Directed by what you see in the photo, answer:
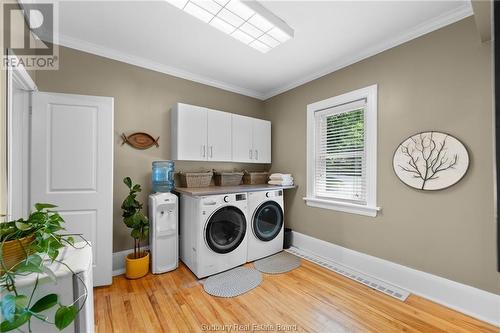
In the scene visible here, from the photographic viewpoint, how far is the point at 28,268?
0.67 m

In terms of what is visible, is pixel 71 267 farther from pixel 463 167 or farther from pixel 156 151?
pixel 463 167

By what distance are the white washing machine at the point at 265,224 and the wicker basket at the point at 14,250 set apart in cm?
217

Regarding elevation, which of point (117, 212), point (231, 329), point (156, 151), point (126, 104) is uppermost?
point (126, 104)

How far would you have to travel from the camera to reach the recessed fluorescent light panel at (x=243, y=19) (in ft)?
5.70

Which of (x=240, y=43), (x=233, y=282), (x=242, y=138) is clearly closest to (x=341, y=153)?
(x=242, y=138)

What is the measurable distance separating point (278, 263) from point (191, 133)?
6.64 ft

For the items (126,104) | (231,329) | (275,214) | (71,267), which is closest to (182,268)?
(231,329)

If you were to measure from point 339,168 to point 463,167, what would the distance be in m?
1.21

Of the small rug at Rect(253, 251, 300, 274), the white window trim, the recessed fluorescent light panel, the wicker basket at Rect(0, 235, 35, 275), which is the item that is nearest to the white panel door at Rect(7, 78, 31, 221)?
the wicker basket at Rect(0, 235, 35, 275)

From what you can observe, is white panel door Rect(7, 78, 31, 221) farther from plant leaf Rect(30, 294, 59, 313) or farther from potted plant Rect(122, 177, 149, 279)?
plant leaf Rect(30, 294, 59, 313)

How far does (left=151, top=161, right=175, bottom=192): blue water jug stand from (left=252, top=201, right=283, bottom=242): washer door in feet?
3.86

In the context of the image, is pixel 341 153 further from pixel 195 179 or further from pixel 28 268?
pixel 28 268

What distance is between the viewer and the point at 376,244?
247cm

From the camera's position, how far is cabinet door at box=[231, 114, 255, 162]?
3.37 m
